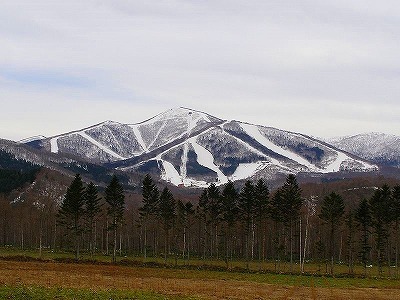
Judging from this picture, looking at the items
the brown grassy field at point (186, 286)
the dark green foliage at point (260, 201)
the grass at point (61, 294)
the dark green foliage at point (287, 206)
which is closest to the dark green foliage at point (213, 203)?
the dark green foliage at point (260, 201)

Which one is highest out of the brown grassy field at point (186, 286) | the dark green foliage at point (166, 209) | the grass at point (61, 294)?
the dark green foliage at point (166, 209)

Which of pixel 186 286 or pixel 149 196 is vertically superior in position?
pixel 149 196

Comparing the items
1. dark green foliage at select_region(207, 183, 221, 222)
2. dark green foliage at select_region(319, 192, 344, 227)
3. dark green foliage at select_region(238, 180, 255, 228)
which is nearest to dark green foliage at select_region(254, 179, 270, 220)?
dark green foliage at select_region(238, 180, 255, 228)

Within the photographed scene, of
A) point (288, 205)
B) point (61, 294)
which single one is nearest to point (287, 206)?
point (288, 205)

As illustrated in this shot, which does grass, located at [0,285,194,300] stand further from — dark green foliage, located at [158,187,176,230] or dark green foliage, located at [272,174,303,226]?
dark green foliage, located at [158,187,176,230]

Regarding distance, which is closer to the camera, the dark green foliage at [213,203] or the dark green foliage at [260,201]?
the dark green foliage at [260,201]

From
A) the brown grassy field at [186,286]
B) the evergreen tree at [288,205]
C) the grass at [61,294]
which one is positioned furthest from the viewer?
the evergreen tree at [288,205]

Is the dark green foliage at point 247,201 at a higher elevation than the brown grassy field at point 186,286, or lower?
higher

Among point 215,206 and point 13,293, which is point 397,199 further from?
point 13,293

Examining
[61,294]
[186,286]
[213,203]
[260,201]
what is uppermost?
[260,201]

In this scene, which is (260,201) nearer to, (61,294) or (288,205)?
(288,205)

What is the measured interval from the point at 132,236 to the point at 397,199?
338ft

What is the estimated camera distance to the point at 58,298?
34562mm

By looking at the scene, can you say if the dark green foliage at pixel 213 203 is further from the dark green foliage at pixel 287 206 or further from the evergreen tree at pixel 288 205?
the evergreen tree at pixel 288 205
